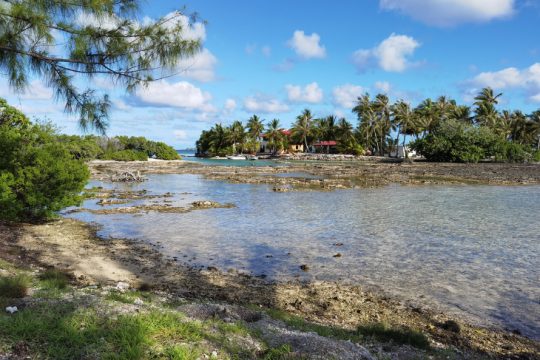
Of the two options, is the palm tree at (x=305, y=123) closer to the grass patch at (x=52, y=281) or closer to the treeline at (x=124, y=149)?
the treeline at (x=124, y=149)

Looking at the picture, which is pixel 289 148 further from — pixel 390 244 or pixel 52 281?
pixel 52 281

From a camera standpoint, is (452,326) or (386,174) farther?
(386,174)

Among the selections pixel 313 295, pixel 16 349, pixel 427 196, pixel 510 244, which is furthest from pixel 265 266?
pixel 427 196

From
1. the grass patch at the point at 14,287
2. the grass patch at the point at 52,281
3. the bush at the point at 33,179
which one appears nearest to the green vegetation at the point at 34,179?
the bush at the point at 33,179

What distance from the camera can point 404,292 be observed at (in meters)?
7.58

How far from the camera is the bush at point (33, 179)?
1166 cm

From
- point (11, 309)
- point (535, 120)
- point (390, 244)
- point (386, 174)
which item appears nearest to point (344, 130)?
point (535, 120)

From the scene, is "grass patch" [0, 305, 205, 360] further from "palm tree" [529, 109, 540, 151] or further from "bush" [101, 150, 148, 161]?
"palm tree" [529, 109, 540, 151]

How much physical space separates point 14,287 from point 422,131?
286ft

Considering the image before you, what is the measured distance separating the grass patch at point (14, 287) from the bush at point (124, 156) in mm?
68860

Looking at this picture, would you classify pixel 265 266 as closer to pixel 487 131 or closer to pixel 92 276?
pixel 92 276

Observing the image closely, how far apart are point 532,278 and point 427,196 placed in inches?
664

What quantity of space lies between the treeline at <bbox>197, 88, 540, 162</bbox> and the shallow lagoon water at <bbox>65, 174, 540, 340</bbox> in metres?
51.5

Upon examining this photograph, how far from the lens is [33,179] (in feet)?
39.4
